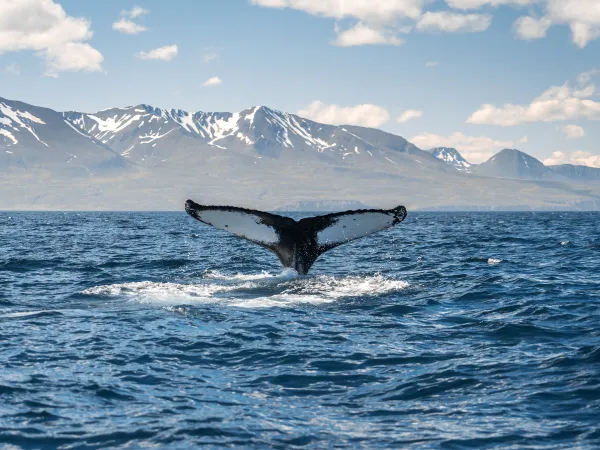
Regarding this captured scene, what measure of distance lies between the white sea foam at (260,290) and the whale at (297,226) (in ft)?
2.33

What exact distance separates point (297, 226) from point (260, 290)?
1622 mm

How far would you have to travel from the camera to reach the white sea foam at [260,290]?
42.6 ft

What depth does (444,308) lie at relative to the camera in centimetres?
1278

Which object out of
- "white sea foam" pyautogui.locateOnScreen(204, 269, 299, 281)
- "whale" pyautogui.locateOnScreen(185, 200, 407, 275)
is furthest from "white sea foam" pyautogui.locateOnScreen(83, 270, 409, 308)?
"whale" pyautogui.locateOnScreen(185, 200, 407, 275)

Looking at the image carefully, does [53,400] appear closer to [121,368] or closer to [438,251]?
[121,368]

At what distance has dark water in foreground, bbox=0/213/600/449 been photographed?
20.9 ft

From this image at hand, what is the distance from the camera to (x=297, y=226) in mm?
13344

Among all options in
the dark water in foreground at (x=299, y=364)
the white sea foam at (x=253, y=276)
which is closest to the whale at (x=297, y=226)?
the white sea foam at (x=253, y=276)

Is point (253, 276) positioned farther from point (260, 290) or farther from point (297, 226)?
point (297, 226)

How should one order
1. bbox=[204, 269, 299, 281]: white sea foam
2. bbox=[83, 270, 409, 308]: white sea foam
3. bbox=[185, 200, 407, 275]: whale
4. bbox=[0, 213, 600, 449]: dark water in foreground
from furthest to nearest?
1. bbox=[204, 269, 299, 281]: white sea foam
2. bbox=[83, 270, 409, 308]: white sea foam
3. bbox=[185, 200, 407, 275]: whale
4. bbox=[0, 213, 600, 449]: dark water in foreground

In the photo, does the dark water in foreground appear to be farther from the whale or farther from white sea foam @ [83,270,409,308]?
the whale

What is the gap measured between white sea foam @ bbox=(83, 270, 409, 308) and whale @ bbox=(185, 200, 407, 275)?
71cm

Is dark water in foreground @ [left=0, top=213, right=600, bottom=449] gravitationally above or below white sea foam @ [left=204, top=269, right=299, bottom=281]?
below

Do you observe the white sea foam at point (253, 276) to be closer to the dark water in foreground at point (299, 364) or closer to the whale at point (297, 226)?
the dark water in foreground at point (299, 364)
